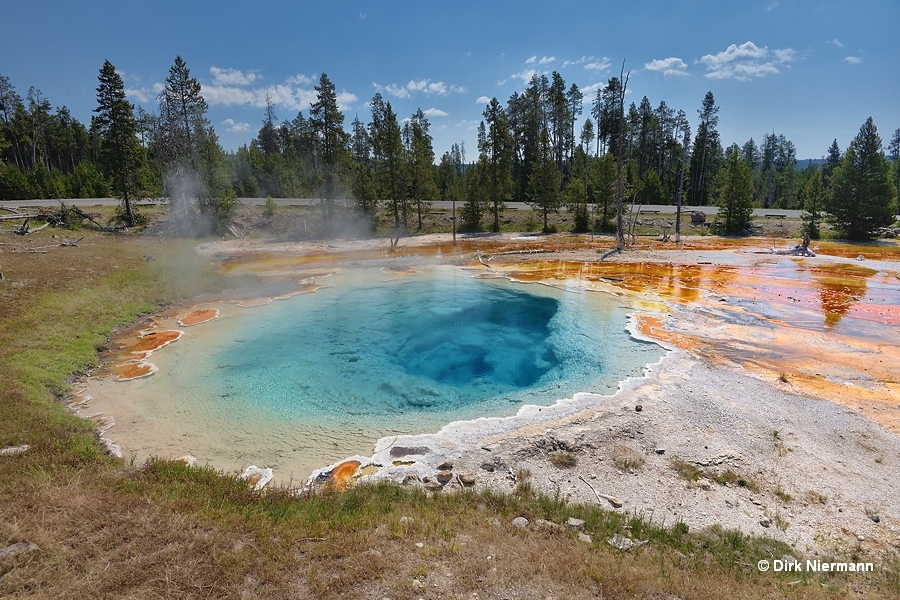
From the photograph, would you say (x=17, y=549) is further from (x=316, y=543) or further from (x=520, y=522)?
(x=520, y=522)

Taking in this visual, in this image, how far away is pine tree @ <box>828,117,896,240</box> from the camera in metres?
34.5

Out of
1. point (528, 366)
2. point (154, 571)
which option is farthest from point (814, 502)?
point (154, 571)

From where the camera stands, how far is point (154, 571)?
431 centimetres

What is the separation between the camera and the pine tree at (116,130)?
34594 mm

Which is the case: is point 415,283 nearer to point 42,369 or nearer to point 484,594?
point 42,369

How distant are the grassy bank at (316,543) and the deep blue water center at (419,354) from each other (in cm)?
382

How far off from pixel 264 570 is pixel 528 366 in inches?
403

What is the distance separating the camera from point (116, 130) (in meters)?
35.4

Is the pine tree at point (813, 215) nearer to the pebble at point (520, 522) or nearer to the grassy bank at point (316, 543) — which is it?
the grassy bank at point (316, 543)

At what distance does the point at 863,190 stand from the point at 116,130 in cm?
6061

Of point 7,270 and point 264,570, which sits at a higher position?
point 7,270

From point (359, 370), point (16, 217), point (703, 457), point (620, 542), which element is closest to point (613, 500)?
point (620, 542)

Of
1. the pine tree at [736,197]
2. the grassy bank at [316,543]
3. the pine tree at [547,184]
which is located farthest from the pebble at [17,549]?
the pine tree at [736,197]

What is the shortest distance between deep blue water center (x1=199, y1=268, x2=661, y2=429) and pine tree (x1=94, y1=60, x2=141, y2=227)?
84.2ft
